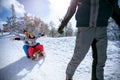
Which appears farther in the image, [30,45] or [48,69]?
[30,45]

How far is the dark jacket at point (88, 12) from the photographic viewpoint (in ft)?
6.06

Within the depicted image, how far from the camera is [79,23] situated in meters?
1.90

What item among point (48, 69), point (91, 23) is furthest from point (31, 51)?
point (91, 23)

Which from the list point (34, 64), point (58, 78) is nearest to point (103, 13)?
point (58, 78)

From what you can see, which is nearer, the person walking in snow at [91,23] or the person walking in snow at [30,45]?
the person walking in snow at [91,23]

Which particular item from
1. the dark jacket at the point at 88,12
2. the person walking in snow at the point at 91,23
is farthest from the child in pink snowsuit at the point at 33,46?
the dark jacket at the point at 88,12

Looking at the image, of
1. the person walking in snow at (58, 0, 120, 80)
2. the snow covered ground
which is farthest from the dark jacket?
the snow covered ground

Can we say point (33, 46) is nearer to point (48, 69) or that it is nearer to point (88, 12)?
point (48, 69)

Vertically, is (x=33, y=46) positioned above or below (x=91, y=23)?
below

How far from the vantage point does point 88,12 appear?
6.07 feet

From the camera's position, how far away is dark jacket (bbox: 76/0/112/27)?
6.06 feet

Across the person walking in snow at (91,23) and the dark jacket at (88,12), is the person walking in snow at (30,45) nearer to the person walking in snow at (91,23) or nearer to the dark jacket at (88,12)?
the person walking in snow at (91,23)

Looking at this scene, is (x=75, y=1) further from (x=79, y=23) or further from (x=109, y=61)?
(x=109, y=61)

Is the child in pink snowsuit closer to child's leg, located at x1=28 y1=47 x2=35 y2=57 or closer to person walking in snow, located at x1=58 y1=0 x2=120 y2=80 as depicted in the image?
child's leg, located at x1=28 y1=47 x2=35 y2=57
